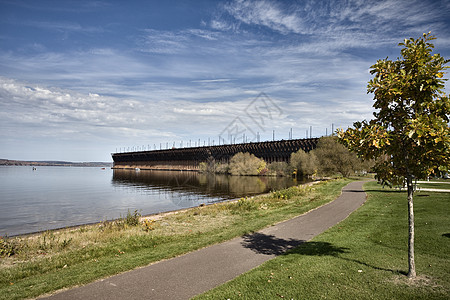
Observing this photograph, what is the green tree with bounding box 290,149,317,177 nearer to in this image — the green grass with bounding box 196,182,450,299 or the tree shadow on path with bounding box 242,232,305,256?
the green grass with bounding box 196,182,450,299

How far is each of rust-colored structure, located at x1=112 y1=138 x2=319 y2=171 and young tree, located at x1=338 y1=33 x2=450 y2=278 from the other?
97749 millimetres

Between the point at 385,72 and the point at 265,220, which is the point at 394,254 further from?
the point at 265,220

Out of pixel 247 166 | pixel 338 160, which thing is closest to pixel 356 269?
pixel 338 160

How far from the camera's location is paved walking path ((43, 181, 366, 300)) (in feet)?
23.7

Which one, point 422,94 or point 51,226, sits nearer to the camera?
point 422,94

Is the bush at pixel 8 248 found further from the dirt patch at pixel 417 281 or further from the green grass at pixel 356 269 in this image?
the dirt patch at pixel 417 281

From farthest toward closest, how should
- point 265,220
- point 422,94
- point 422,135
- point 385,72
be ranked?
point 265,220 < point 385,72 < point 422,94 < point 422,135

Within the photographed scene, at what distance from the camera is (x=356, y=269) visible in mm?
8305

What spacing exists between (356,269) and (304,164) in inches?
3311

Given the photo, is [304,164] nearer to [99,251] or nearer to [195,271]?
[99,251]

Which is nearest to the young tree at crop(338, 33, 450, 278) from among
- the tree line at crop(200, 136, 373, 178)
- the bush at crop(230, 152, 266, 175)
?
the tree line at crop(200, 136, 373, 178)

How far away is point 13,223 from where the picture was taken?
24.1m

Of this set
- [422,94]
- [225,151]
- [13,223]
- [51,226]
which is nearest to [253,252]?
[422,94]

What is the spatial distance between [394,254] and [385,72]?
6162 mm
